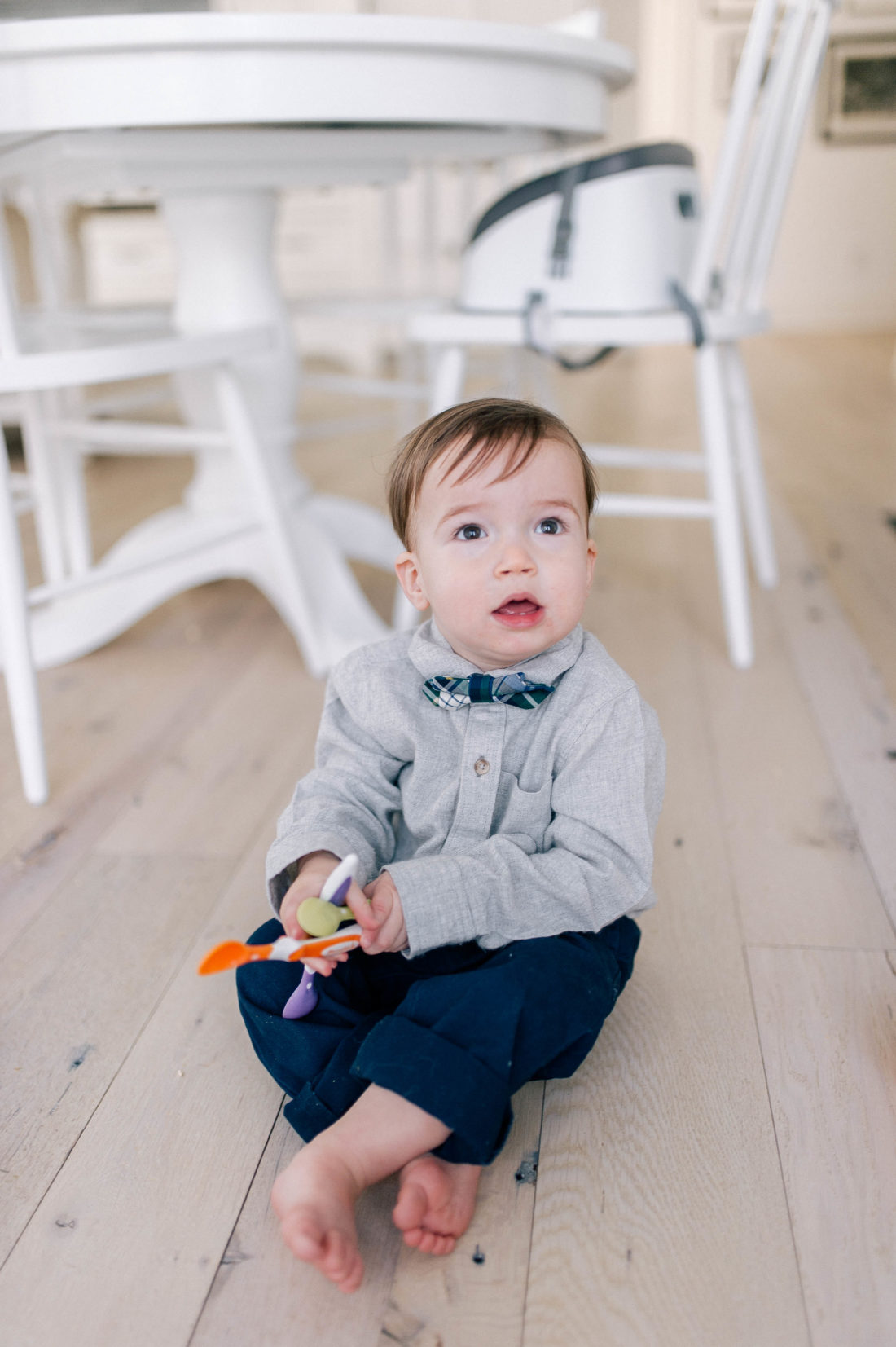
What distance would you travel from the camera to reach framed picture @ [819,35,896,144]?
5.41 metres

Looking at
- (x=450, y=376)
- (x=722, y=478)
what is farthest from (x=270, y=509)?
(x=722, y=478)

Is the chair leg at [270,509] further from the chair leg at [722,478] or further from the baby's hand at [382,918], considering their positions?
the baby's hand at [382,918]

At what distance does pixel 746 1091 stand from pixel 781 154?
4.17 ft

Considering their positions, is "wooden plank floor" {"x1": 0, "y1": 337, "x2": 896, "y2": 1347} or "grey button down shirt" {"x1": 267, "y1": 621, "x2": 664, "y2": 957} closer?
"wooden plank floor" {"x1": 0, "y1": 337, "x2": 896, "y2": 1347}

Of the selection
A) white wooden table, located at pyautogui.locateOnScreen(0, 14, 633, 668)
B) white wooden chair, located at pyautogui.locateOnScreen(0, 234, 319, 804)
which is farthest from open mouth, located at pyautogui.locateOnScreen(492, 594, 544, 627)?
white wooden table, located at pyautogui.locateOnScreen(0, 14, 633, 668)

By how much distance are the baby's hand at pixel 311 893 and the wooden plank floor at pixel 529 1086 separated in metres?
0.12

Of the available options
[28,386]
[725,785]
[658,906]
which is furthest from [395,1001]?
[28,386]

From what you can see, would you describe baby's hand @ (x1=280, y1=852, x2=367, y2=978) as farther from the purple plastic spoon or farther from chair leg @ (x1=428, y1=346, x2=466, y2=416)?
chair leg @ (x1=428, y1=346, x2=466, y2=416)

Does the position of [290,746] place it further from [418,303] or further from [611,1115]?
[418,303]

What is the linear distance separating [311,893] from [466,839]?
0.11 m

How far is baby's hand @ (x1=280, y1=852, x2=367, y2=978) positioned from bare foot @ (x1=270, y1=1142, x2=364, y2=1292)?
11 cm

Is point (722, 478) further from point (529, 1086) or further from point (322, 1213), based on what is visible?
point (322, 1213)

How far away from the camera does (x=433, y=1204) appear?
0.62 m

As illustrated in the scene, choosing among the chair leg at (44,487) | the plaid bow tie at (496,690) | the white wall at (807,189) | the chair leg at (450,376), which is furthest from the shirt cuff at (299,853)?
the white wall at (807,189)
